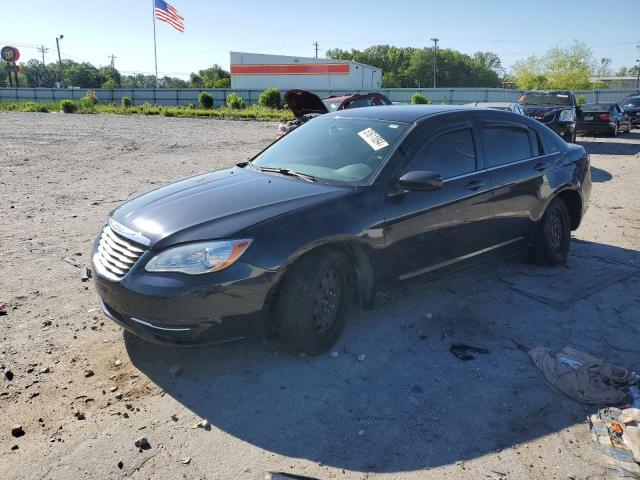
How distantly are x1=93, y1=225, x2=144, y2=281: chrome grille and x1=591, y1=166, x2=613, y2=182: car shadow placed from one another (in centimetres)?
1066

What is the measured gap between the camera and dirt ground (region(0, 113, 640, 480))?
110 inches

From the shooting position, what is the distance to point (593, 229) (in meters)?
7.47

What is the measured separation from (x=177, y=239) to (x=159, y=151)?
1290 centimetres

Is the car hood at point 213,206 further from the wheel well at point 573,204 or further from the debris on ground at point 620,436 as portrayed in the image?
the wheel well at point 573,204

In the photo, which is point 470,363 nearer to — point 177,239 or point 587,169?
point 177,239

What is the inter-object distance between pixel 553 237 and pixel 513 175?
3.43 ft

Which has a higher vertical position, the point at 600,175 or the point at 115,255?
the point at 115,255

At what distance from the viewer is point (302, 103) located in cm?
1769

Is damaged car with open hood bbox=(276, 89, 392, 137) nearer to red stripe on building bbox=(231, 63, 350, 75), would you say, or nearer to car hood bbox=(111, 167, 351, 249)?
car hood bbox=(111, 167, 351, 249)

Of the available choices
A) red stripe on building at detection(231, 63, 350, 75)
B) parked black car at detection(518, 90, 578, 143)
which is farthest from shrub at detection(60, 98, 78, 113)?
parked black car at detection(518, 90, 578, 143)

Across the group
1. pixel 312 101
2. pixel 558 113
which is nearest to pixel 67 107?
pixel 312 101

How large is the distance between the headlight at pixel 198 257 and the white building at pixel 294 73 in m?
57.4

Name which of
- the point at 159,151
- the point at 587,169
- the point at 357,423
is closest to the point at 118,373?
the point at 357,423

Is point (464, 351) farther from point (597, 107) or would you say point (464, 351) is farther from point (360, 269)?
point (597, 107)
